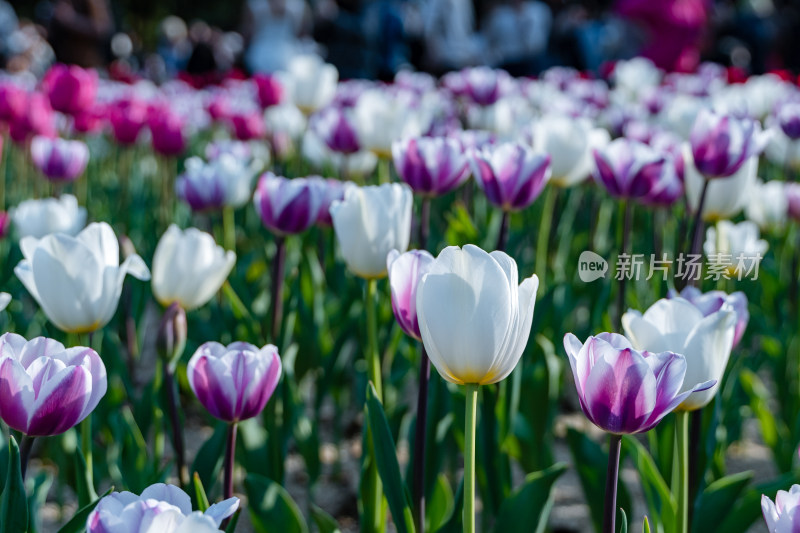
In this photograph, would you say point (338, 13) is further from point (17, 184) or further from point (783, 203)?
point (783, 203)

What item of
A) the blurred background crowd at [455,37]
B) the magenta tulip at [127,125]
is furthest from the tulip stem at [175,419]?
the blurred background crowd at [455,37]

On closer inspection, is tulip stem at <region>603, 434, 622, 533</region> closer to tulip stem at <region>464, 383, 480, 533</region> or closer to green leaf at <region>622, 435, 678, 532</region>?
tulip stem at <region>464, 383, 480, 533</region>

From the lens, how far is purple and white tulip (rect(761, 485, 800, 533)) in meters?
0.71

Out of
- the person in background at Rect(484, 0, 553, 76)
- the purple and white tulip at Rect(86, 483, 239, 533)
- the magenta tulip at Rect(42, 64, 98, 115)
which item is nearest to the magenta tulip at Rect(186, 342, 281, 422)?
the purple and white tulip at Rect(86, 483, 239, 533)

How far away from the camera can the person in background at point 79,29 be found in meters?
5.59

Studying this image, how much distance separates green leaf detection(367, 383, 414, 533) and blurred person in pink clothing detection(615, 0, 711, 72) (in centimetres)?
554

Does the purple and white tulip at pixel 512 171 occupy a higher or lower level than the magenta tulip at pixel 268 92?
lower

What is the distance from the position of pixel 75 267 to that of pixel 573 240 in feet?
6.44

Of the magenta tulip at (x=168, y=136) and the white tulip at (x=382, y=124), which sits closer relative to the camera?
the white tulip at (x=382, y=124)

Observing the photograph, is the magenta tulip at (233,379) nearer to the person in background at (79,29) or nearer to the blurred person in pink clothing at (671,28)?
the person in background at (79,29)

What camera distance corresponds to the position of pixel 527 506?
3.73ft

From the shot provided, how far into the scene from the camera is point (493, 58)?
7906 mm

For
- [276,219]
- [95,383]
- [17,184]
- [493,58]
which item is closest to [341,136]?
[276,219]

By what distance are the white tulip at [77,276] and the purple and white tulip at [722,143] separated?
103cm
